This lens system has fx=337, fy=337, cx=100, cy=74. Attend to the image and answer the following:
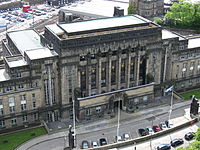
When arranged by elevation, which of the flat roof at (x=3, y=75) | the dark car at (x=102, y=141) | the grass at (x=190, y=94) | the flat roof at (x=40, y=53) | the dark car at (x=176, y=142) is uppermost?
the flat roof at (x=40, y=53)

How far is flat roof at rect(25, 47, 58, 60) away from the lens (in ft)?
358

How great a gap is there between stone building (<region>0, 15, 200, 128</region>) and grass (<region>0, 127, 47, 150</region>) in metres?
4.22

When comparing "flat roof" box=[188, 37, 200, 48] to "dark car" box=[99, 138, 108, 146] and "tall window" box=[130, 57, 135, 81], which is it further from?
"dark car" box=[99, 138, 108, 146]

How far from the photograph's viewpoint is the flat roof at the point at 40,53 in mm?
108988

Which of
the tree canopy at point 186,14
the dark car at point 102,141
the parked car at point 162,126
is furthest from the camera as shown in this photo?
the tree canopy at point 186,14

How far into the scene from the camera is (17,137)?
108125mm

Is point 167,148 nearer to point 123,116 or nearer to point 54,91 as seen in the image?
point 123,116

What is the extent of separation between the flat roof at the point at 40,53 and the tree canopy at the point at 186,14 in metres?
97.8

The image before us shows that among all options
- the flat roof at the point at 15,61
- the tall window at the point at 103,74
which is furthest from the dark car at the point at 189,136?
the flat roof at the point at 15,61

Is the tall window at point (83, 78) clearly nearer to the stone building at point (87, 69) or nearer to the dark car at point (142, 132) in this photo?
the stone building at point (87, 69)

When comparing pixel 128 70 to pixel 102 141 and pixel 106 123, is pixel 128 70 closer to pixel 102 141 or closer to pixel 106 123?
pixel 106 123

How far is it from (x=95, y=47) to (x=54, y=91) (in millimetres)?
20525

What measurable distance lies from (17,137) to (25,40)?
41.7m

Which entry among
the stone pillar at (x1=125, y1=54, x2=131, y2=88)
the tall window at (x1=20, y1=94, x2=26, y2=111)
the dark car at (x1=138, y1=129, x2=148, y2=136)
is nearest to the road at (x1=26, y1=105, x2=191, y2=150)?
the dark car at (x1=138, y1=129, x2=148, y2=136)
